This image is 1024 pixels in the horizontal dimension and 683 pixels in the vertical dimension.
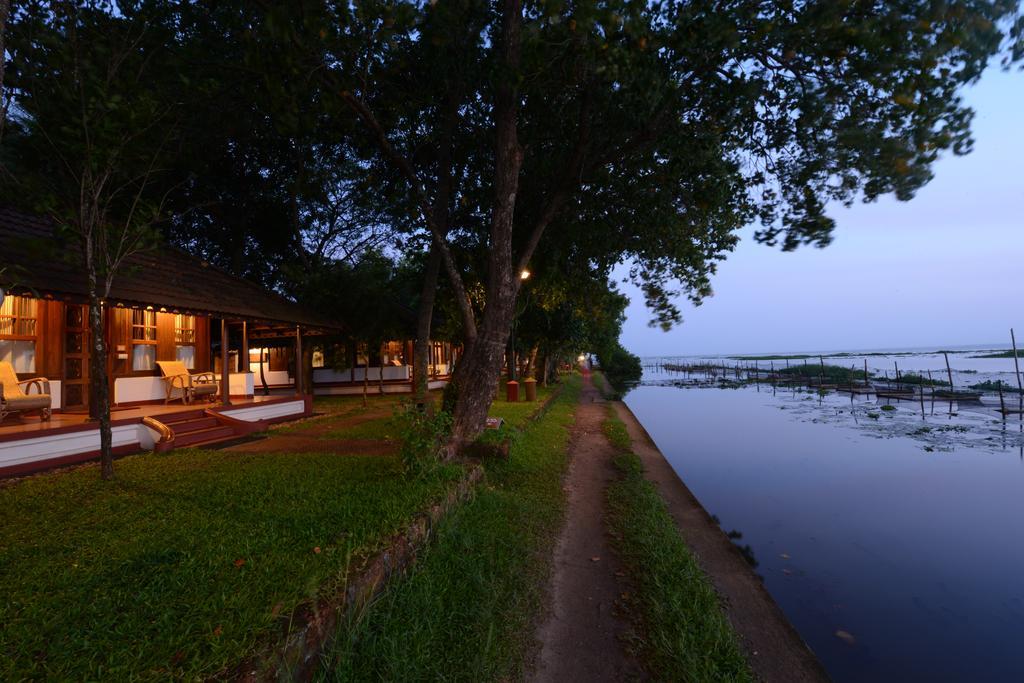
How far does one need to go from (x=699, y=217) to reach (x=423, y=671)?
27.8ft

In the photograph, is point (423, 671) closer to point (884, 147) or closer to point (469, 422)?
point (469, 422)

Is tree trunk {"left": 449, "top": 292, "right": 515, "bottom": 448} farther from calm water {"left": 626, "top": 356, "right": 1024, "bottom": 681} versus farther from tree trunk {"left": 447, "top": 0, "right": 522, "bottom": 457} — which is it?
calm water {"left": 626, "top": 356, "right": 1024, "bottom": 681}

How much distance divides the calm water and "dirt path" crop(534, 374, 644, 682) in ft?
6.20

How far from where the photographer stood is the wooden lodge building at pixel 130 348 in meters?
6.88

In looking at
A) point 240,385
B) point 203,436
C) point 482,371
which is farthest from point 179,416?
point 482,371

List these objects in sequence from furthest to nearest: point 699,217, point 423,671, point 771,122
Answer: point 699,217 → point 771,122 → point 423,671

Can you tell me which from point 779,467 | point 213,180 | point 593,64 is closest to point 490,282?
point 593,64

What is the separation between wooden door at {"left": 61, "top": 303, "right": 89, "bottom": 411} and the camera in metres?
9.66

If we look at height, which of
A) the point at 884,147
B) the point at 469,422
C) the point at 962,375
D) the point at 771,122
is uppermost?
the point at 771,122

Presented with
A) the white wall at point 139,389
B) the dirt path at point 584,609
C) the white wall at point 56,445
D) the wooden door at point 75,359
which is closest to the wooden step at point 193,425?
the white wall at point 56,445

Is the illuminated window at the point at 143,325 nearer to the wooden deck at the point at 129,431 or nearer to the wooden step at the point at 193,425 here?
the wooden deck at the point at 129,431

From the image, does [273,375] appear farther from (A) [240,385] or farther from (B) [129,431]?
(B) [129,431]

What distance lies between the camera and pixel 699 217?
8789 millimetres

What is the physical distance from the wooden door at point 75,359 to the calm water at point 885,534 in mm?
12841
